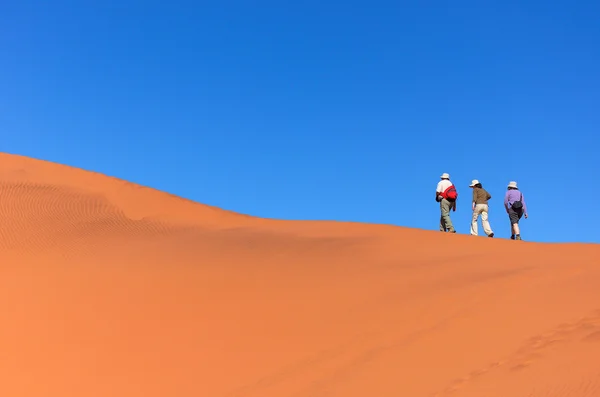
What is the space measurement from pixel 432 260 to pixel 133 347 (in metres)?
4.28

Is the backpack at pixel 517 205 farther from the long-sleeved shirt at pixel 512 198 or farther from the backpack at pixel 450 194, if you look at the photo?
the backpack at pixel 450 194

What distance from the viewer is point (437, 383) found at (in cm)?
520

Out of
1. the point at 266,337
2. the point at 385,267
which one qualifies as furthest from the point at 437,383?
the point at 385,267

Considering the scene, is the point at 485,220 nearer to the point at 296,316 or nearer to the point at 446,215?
the point at 446,215

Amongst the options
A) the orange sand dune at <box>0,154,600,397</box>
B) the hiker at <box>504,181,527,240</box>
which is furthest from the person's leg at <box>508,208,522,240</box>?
the orange sand dune at <box>0,154,600,397</box>

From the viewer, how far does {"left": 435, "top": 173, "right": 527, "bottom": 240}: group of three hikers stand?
14.5 metres

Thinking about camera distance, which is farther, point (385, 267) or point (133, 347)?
point (385, 267)

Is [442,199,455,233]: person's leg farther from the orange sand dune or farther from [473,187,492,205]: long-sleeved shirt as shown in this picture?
the orange sand dune

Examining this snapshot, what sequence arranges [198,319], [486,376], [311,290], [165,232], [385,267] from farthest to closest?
[165,232]
[385,267]
[311,290]
[198,319]
[486,376]

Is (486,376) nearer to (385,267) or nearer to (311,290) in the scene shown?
(311,290)

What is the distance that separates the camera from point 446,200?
14.6 metres

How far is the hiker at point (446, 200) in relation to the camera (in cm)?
1452

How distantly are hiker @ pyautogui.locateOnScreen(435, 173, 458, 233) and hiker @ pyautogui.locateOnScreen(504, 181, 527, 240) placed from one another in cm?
115

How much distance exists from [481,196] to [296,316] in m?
8.78
